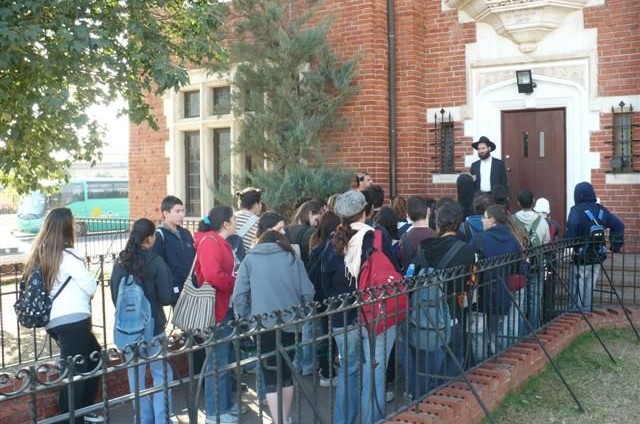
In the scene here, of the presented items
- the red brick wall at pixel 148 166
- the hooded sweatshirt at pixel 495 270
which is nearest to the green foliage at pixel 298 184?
the red brick wall at pixel 148 166

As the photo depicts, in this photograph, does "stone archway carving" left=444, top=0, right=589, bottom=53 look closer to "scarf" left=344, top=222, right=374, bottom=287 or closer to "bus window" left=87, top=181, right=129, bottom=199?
"scarf" left=344, top=222, right=374, bottom=287

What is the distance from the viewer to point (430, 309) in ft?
17.6

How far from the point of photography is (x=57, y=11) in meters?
7.31

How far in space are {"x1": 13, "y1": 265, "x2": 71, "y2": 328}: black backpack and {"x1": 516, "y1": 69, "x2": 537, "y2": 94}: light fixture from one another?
7.73 m

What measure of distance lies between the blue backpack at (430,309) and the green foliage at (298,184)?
4949mm

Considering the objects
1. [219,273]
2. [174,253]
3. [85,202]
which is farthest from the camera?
[85,202]

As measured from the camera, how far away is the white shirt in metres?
10.1

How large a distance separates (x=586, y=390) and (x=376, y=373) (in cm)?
244

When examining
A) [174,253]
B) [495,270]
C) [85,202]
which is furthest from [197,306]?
[85,202]

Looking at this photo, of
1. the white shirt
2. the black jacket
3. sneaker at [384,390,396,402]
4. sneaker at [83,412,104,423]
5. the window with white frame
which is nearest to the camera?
sneaker at [83,412,104,423]

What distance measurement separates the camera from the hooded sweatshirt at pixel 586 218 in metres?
8.05

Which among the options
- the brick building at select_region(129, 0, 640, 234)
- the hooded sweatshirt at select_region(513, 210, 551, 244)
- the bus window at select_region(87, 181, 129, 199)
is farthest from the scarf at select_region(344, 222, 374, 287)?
the bus window at select_region(87, 181, 129, 199)

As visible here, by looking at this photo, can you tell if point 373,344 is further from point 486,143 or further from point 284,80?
point 284,80

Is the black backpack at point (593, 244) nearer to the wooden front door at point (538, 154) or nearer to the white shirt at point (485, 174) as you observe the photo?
the white shirt at point (485, 174)
